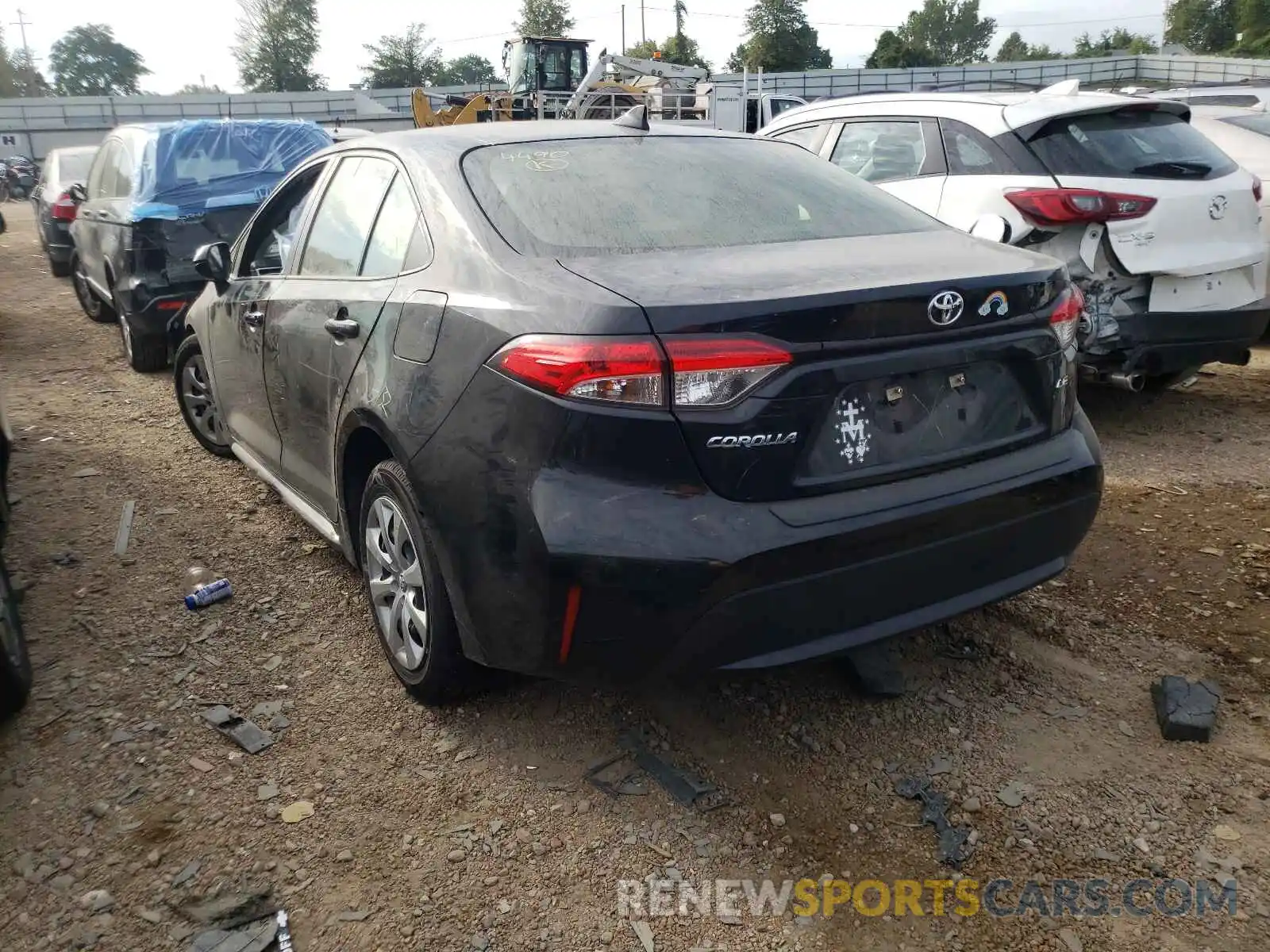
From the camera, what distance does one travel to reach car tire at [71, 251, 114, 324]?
9312 mm

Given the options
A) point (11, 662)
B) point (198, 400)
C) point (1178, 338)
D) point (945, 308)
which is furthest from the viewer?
point (198, 400)

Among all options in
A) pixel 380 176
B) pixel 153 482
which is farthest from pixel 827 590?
pixel 153 482

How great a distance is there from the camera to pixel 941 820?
2.48 metres

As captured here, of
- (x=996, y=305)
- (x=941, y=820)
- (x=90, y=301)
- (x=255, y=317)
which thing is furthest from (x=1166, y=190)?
(x=90, y=301)

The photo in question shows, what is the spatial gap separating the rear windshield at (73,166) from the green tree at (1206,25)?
293 ft

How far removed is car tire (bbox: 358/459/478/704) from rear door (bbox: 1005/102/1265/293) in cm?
371

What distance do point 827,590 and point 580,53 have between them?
24.7m

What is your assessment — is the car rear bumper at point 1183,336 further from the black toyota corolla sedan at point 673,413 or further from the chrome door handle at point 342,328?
the chrome door handle at point 342,328

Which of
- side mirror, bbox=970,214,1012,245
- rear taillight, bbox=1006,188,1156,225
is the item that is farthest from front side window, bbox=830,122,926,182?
side mirror, bbox=970,214,1012,245

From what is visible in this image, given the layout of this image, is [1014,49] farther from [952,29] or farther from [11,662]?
[11,662]

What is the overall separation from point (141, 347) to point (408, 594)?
546cm

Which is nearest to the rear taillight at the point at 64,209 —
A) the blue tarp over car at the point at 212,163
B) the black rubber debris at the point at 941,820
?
the blue tarp over car at the point at 212,163

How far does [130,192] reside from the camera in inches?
283

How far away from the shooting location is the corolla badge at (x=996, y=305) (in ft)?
8.11
